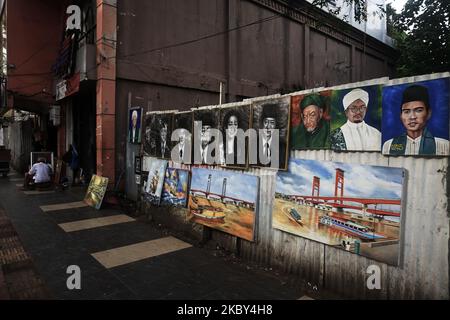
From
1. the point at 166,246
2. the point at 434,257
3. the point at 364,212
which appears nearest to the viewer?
the point at 434,257

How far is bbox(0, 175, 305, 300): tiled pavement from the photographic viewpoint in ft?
13.9

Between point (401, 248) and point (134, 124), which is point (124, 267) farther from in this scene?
point (134, 124)

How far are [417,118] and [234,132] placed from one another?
3052 mm

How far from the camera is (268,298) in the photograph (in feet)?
13.5

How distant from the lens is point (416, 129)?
349cm

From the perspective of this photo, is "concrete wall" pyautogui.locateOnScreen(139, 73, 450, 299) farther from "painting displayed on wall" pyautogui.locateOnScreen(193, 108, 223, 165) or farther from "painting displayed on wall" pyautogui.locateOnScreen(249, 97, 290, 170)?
"painting displayed on wall" pyautogui.locateOnScreen(193, 108, 223, 165)

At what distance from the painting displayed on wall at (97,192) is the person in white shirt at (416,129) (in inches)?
312

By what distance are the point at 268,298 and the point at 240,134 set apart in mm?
2786

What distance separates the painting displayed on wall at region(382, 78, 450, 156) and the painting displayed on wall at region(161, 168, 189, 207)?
432 centimetres

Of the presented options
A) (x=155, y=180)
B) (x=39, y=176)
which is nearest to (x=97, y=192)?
(x=155, y=180)

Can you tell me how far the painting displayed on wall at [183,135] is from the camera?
6.93 metres

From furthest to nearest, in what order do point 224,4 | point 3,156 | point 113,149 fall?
point 3,156, point 224,4, point 113,149
